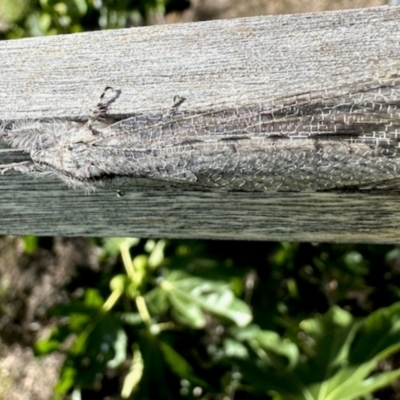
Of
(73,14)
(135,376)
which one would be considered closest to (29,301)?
(135,376)

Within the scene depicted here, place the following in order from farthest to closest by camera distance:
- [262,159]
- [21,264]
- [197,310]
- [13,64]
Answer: [21,264] → [197,310] → [13,64] → [262,159]

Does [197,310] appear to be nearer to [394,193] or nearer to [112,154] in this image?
[112,154]

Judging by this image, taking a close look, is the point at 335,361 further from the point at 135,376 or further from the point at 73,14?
the point at 73,14

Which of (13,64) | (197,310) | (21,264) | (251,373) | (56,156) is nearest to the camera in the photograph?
(13,64)

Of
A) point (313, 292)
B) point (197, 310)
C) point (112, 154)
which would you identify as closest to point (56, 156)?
point (112, 154)

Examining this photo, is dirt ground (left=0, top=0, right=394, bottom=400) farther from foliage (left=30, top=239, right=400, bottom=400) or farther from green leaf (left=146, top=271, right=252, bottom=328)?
green leaf (left=146, top=271, right=252, bottom=328)

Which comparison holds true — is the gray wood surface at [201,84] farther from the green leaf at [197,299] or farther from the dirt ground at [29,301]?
the dirt ground at [29,301]

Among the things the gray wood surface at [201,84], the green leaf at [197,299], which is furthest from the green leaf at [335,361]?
the gray wood surface at [201,84]
